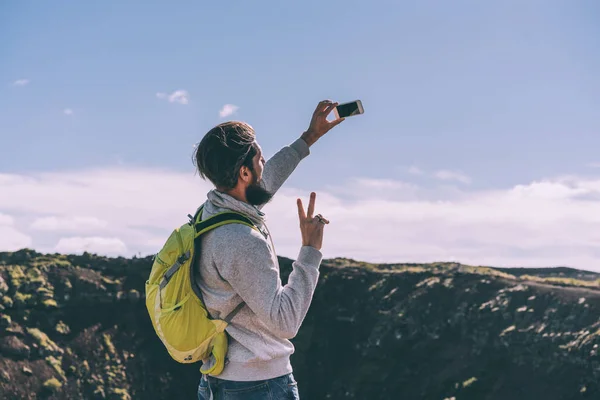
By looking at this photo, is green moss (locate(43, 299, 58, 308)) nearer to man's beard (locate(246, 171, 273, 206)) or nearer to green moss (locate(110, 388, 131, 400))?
green moss (locate(110, 388, 131, 400))

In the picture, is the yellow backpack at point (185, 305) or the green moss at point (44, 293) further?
the green moss at point (44, 293)

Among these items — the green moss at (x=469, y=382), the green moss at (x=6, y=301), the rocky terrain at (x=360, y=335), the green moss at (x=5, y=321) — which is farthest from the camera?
the green moss at (x=6, y=301)

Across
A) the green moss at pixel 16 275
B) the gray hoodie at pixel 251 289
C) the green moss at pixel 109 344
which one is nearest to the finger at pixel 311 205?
the gray hoodie at pixel 251 289

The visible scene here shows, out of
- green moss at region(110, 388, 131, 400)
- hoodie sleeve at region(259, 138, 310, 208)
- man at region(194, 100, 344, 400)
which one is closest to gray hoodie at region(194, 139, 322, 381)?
man at region(194, 100, 344, 400)

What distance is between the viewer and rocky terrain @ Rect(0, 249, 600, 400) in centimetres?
1656

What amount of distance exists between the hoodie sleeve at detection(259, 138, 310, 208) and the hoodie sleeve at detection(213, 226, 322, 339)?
3.03 feet

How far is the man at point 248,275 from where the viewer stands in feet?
10.9

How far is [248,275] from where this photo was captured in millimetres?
3301

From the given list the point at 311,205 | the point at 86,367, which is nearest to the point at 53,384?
the point at 86,367

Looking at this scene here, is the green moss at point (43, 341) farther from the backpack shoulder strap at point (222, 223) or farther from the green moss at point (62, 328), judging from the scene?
the backpack shoulder strap at point (222, 223)

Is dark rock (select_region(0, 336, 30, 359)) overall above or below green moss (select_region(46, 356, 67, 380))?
above

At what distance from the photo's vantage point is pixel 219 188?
354cm

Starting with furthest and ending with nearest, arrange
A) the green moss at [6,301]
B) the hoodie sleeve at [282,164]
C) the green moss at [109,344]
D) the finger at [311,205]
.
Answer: the green moss at [109,344] → the green moss at [6,301] → the hoodie sleeve at [282,164] → the finger at [311,205]

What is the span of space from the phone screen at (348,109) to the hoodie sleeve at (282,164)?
307mm
